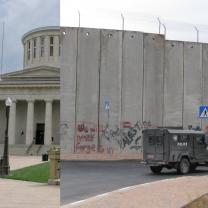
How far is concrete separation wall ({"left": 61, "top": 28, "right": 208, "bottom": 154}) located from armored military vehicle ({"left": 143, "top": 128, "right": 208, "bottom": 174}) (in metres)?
0.31

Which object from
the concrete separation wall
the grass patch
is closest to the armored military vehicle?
the concrete separation wall

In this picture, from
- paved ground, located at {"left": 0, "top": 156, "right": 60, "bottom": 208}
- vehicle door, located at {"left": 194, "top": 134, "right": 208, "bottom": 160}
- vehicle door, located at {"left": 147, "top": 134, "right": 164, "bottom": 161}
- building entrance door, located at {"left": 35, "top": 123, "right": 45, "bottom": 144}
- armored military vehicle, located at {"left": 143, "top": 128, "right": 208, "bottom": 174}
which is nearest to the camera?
building entrance door, located at {"left": 35, "top": 123, "right": 45, "bottom": 144}

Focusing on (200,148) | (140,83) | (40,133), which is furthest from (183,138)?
(40,133)

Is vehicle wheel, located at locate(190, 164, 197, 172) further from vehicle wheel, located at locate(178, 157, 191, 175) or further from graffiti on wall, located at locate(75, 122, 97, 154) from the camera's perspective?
graffiti on wall, located at locate(75, 122, 97, 154)

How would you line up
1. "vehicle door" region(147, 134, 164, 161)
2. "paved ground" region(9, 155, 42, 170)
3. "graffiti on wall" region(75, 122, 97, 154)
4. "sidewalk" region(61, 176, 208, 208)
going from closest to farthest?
1. "graffiti on wall" region(75, 122, 97, 154)
2. "sidewalk" region(61, 176, 208, 208)
3. "paved ground" region(9, 155, 42, 170)
4. "vehicle door" region(147, 134, 164, 161)

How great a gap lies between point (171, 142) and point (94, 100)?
5.02 metres

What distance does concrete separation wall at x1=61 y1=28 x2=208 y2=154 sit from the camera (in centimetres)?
739

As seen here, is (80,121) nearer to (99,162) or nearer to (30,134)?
(30,134)

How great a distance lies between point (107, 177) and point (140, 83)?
3.25 m

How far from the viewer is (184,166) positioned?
38.3 feet

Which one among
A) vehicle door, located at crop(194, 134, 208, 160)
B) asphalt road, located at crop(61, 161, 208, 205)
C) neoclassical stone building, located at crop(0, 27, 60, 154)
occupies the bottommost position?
asphalt road, located at crop(61, 161, 208, 205)

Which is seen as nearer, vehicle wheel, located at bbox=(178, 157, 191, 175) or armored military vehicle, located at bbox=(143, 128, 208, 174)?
armored military vehicle, located at bbox=(143, 128, 208, 174)

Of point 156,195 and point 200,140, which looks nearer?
point 156,195

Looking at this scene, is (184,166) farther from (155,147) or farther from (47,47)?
(47,47)
